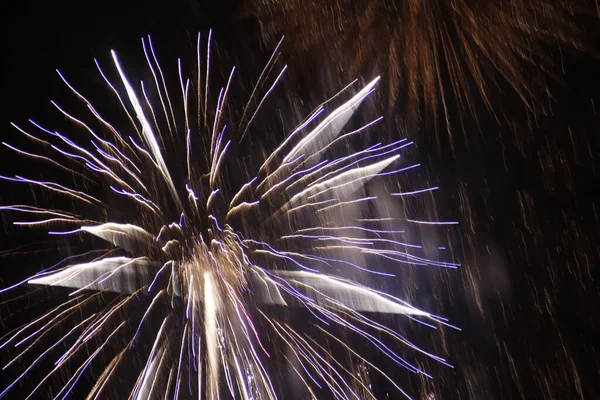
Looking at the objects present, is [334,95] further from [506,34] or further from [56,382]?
[56,382]

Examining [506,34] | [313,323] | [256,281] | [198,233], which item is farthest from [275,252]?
[506,34]

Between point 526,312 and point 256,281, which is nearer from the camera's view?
point 256,281

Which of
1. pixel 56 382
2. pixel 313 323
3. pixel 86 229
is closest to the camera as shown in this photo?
pixel 86 229

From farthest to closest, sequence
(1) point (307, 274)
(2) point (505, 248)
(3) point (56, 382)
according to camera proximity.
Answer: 1. (3) point (56, 382)
2. (2) point (505, 248)
3. (1) point (307, 274)

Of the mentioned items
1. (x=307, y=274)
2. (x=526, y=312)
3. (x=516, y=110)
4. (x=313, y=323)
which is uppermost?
(x=516, y=110)

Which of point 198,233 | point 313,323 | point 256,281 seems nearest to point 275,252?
point 256,281

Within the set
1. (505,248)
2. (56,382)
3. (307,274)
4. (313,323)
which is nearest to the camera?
(307,274)

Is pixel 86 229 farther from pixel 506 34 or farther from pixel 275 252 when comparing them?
pixel 506 34

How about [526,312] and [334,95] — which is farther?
[526,312]

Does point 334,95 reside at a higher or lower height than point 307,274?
higher
